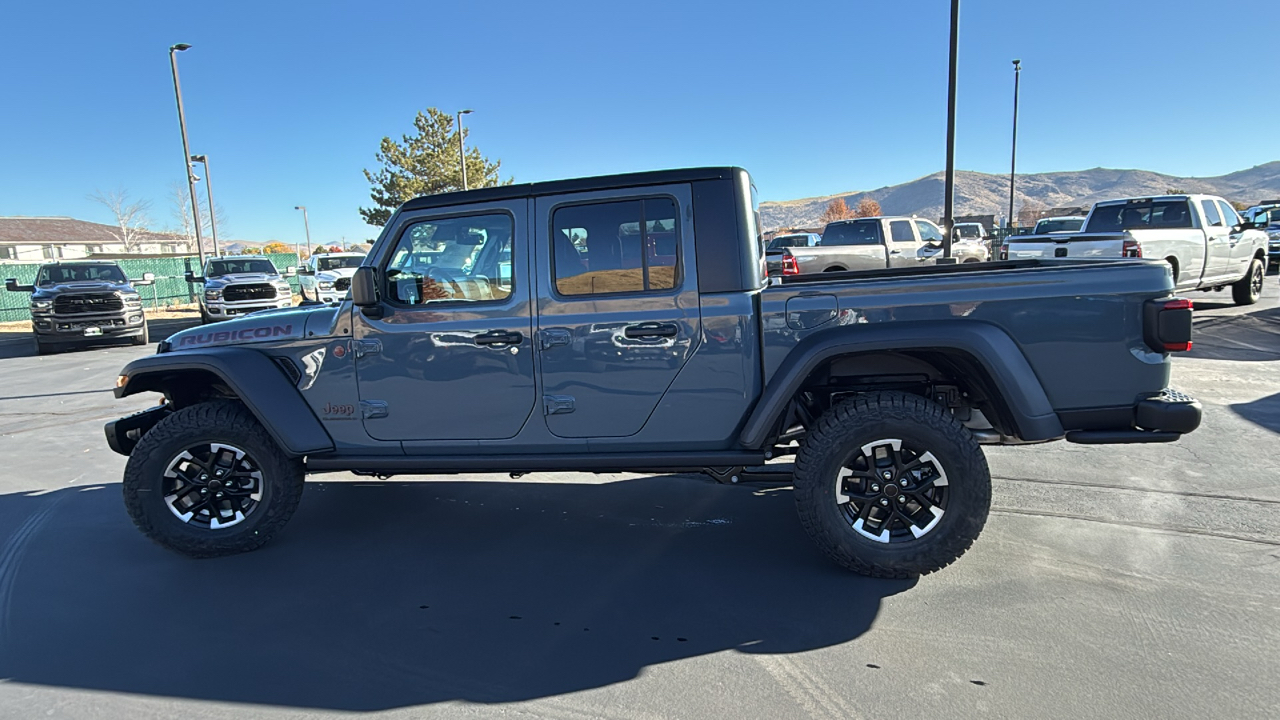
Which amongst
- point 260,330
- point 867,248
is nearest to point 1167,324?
point 260,330

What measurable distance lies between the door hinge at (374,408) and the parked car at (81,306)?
14.1 metres

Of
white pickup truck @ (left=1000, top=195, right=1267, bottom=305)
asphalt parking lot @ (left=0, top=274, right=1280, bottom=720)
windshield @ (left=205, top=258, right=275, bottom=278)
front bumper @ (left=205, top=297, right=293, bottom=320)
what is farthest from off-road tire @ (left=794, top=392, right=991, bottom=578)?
windshield @ (left=205, top=258, right=275, bottom=278)

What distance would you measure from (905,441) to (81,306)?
55.1 ft

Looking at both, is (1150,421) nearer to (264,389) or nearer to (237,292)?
(264,389)

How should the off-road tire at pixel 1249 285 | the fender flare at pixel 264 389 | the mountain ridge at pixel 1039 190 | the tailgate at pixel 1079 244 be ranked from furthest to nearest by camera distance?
the mountain ridge at pixel 1039 190
the off-road tire at pixel 1249 285
the tailgate at pixel 1079 244
the fender flare at pixel 264 389

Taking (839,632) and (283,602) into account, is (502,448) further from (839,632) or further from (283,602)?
(839,632)

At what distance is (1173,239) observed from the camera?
1177 cm

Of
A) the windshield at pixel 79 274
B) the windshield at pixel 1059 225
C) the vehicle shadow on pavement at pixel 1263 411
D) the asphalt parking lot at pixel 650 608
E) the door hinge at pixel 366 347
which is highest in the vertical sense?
the windshield at pixel 1059 225

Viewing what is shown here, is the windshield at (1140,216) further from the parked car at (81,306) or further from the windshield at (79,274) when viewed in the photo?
the windshield at (79,274)

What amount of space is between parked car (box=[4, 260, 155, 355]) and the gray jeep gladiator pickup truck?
42.5 feet

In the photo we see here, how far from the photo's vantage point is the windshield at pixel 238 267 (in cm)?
1770

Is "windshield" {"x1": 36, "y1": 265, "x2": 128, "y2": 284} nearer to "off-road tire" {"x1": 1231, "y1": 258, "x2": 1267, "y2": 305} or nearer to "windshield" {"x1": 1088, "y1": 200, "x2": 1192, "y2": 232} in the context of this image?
"windshield" {"x1": 1088, "y1": 200, "x2": 1192, "y2": 232}

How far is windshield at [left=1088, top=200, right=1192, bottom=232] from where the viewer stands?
486 inches

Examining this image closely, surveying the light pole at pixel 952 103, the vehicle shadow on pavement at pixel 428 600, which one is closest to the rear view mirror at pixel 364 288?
the vehicle shadow on pavement at pixel 428 600
